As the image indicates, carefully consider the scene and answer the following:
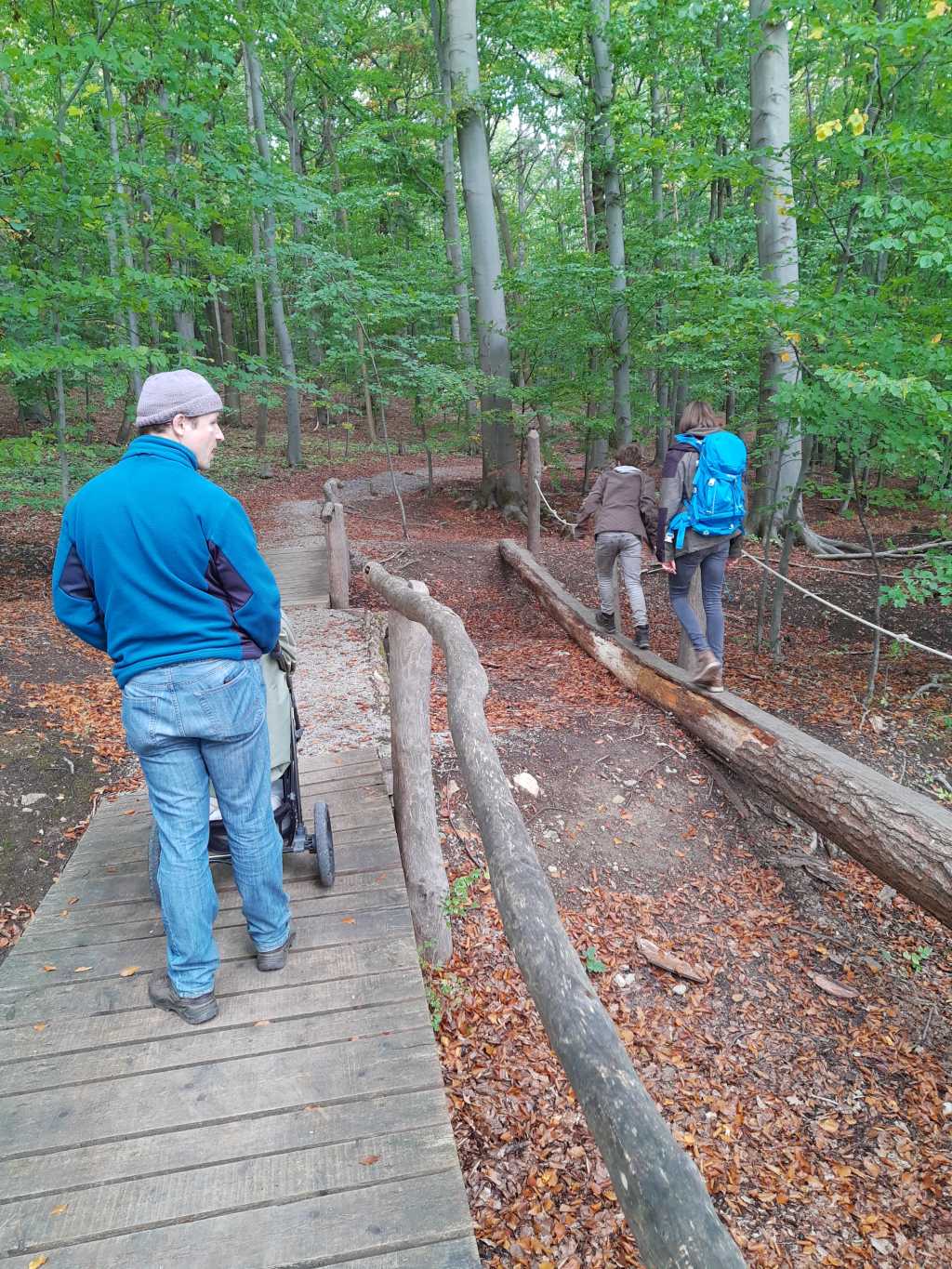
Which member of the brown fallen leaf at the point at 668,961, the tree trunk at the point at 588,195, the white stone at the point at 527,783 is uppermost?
the tree trunk at the point at 588,195

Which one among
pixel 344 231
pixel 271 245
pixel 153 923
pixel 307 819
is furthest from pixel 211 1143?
pixel 344 231

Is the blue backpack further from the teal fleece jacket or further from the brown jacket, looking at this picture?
the teal fleece jacket

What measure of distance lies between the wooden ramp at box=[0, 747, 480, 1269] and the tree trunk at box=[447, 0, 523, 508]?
12.4 meters

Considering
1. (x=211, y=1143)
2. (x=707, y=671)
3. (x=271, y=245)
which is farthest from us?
(x=271, y=245)

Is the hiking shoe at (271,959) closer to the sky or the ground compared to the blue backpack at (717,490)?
closer to the ground

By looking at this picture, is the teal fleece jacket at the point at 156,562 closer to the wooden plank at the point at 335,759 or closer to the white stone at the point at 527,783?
the wooden plank at the point at 335,759

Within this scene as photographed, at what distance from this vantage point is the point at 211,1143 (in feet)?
6.35

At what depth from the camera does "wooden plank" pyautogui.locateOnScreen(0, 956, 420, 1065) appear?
7.39 feet

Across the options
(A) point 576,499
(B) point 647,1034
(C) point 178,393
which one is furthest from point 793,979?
(A) point 576,499

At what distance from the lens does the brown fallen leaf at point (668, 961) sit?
3.73 meters

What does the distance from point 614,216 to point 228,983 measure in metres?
14.8

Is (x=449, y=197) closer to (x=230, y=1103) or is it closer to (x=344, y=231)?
(x=344, y=231)

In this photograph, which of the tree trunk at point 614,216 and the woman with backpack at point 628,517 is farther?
the tree trunk at point 614,216

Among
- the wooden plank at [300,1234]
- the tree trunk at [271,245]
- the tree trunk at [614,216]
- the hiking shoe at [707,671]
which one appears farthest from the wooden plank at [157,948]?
the tree trunk at [271,245]
